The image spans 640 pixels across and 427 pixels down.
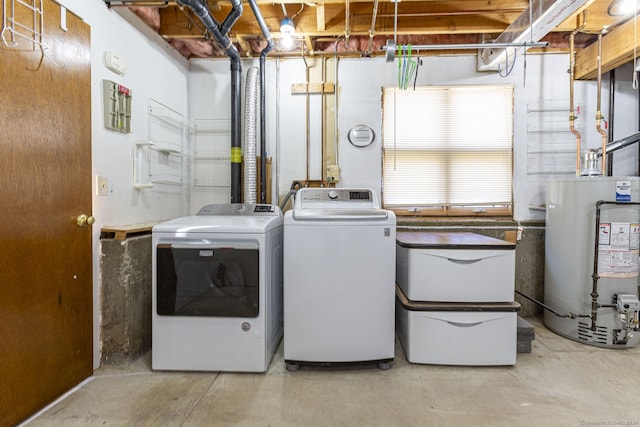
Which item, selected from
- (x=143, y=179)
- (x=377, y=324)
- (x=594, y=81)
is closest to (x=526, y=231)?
(x=594, y=81)

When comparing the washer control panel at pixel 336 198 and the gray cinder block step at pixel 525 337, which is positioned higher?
the washer control panel at pixel 336 198

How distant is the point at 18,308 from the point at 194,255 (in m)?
0.80

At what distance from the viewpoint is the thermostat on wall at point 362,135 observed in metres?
2.98

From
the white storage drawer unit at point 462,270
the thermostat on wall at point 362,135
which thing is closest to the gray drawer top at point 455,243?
the white storage drawer unit at point 462,270

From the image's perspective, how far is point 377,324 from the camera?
76.2 inches

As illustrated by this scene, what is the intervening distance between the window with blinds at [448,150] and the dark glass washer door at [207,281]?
1.64m

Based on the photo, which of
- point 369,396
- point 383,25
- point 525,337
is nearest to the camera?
point 369,396

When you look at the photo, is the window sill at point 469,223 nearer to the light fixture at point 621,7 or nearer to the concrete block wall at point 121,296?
the light fixture at point 621,7

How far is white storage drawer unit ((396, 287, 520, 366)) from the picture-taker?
1.99m

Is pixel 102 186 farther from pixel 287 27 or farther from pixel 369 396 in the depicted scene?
pixel 369 396

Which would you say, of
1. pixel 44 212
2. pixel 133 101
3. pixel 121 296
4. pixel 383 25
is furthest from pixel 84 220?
pixel 383 25

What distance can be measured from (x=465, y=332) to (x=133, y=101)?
9.16 ft

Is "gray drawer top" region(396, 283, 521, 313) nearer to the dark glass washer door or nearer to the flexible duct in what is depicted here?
the dark glass washer door

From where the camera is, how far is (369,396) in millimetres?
1744
